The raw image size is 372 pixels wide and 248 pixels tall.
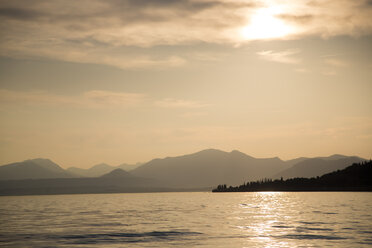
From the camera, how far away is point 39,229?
71562 mm

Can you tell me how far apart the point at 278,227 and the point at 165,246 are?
2468 centimetres

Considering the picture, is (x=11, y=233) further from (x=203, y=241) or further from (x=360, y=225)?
(x=360, y=225)

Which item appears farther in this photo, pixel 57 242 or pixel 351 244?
pixel 57 242

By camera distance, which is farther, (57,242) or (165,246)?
(57,242)

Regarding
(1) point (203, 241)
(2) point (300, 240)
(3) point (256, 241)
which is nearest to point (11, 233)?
(1) point (203, 241)

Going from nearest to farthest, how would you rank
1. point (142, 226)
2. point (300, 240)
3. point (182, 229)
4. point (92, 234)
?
point (300, 240) → point (92, 234) → point (182, 229) → point (142, 226)

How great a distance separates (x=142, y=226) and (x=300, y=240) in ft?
100

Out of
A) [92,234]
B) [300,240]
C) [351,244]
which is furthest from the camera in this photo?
[92,234]

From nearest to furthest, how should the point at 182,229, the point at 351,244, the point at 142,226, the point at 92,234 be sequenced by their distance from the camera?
the point at 351,244 < the point at 92,234 < the point at 182,229 < the point at 142,226

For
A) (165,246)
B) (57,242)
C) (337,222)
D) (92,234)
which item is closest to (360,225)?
(337,222)

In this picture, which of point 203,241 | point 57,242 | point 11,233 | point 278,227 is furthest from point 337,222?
point 11,233

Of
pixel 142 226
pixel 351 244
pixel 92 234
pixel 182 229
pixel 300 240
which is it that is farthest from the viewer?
pixel 142 226

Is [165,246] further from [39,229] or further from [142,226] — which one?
[39,229]

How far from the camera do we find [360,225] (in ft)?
230
